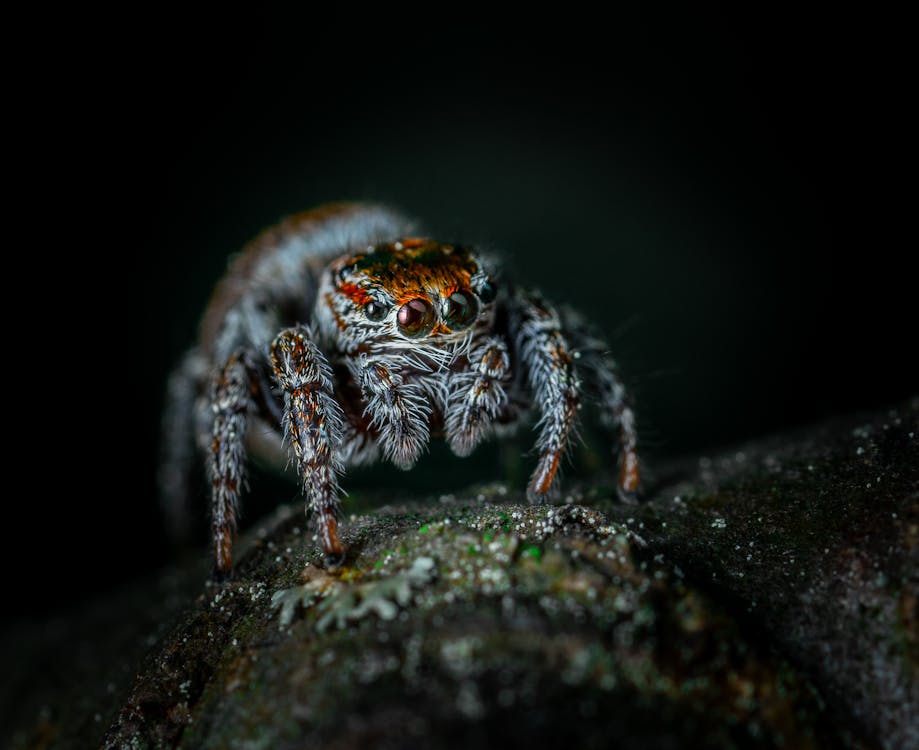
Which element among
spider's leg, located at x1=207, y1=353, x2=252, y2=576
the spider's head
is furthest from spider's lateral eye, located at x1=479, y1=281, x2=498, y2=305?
spider's leg, located at x1=207, y1=353, x2=252, y2=576

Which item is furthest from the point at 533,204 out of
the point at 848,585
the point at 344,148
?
the point at 848,585

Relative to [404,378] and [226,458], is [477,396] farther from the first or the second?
[226,458]

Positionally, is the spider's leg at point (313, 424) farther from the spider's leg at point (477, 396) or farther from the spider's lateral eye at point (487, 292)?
the spider's lateral eye at point (487, 292)

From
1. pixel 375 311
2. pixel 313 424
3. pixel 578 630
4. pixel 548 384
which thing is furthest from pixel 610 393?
pixel 578 630

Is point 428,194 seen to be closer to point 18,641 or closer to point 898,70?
point 898,70

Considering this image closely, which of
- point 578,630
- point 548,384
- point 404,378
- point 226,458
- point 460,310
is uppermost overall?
point 460,310

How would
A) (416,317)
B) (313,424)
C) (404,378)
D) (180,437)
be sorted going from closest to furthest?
(313,424), (416,317), (404,378), (180,437)

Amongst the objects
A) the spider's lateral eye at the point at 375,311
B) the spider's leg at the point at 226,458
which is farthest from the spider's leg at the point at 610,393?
the spider's leg at the point at 226,458
